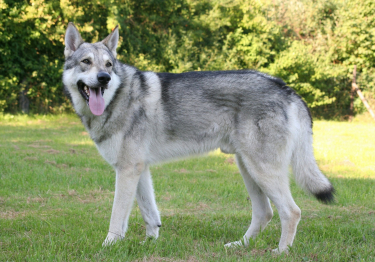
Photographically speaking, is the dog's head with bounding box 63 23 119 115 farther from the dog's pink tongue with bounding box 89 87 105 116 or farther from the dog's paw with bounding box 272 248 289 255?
the dog's paw with bounding box 272 248 289 255

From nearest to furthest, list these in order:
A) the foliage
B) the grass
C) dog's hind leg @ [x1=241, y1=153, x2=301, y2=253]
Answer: the grass, dog's hind leg @ [x1=241, y1=153, x2=301, y2=253], the foliage

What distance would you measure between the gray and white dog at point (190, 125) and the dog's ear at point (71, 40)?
0.03 ft

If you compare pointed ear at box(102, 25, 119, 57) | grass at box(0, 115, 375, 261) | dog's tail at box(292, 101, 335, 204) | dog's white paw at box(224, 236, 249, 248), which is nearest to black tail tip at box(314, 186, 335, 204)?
dog's tail at box(292, 101, 335, 204)

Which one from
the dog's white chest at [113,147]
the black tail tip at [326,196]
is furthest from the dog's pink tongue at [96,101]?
the black tail tip at [326,196]

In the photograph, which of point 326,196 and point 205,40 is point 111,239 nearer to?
point 326,196

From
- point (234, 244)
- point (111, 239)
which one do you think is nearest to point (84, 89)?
point (111, 239)

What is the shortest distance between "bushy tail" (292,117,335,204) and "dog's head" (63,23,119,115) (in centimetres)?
193

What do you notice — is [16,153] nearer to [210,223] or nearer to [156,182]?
[156,182]

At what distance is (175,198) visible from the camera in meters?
5.25

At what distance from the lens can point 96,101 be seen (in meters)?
3.58

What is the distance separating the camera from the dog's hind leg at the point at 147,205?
385cm

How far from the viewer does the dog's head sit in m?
3.58

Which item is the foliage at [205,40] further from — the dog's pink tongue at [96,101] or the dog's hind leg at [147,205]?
the dog's hind leg at [147,205]

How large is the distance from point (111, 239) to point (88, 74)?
1.60 m
